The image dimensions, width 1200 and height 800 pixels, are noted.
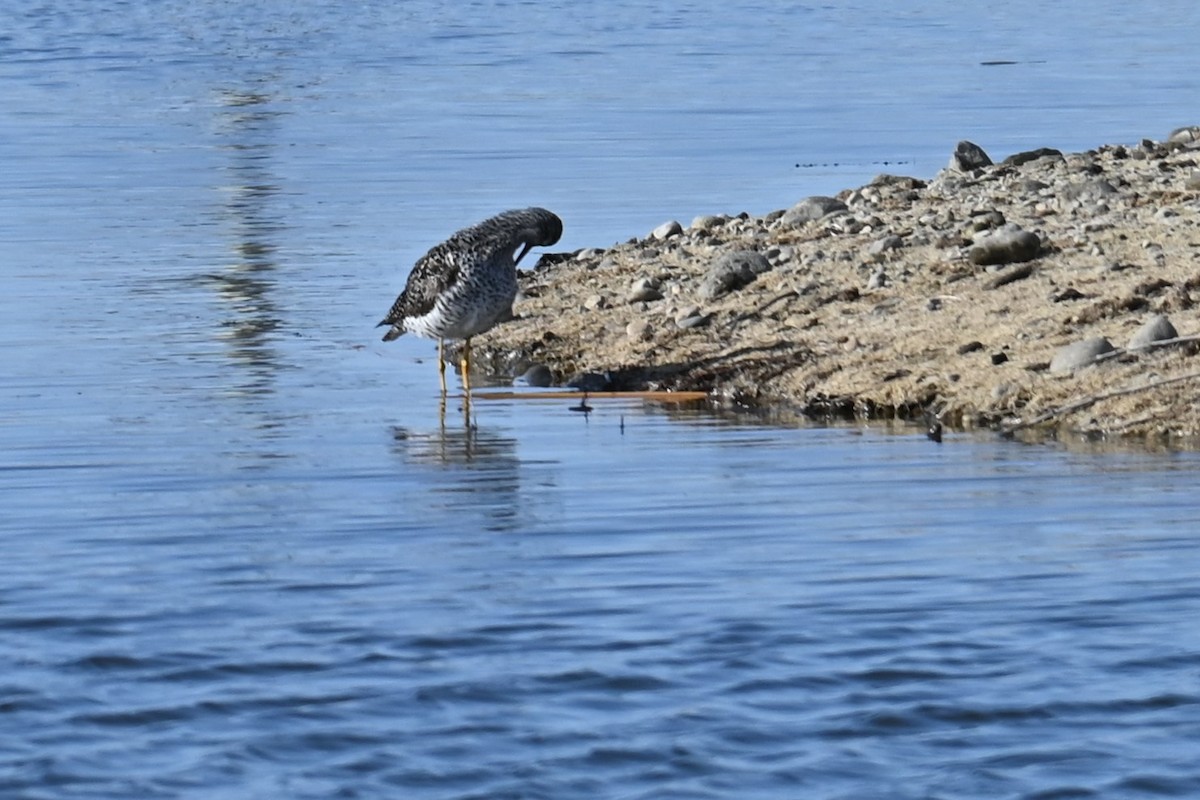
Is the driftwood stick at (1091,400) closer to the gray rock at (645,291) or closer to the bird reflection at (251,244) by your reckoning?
the gray rock at (645,291)

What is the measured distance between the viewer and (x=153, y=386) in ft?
44.9

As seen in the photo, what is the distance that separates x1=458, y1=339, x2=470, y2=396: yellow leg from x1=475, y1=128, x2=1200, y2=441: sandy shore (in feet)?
1.87

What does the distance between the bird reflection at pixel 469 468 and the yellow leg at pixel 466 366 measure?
3.14 feet

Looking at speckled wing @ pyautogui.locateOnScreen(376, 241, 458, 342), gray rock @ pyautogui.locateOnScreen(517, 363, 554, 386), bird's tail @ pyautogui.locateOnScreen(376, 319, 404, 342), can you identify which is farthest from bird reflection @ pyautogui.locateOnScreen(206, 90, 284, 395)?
gray rock @ pyautogui.locateOnScreen(517, 363, 554, 386)

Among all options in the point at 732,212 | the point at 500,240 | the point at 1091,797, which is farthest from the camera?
the point at 732,212

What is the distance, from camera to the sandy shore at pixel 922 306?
39.7 feet

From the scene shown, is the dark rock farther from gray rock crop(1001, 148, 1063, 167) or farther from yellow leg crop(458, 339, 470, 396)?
gray rock crop(1001, 148, 1063, 167)

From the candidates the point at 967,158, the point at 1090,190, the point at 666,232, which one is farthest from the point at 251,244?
the point at 1090,190

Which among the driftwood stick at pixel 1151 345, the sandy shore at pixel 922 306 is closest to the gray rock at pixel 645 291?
the sandy shore at pixel 922 306

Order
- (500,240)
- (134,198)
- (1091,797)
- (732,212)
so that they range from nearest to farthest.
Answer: (1091,797)
(500,240)
(732,212)
(134,198)

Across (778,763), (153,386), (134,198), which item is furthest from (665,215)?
(778,763)

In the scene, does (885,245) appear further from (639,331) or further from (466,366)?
(466,366)

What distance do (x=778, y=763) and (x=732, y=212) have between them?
46.2 ft

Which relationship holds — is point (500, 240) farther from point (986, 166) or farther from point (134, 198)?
point (134, 198)
